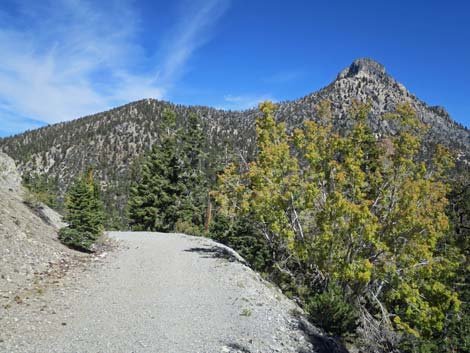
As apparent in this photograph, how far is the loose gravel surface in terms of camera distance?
7.04 m

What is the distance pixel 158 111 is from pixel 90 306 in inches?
6940

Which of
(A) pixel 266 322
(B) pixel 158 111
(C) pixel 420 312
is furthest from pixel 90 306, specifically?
(B) pixel 158 111

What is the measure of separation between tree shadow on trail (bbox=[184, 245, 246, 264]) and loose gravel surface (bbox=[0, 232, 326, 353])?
179 cm

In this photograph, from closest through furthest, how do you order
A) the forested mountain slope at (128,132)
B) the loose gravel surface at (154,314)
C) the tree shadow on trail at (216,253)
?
the loose gravel surface at (154,314), the tree shadow on trail at (216,253), the forested mountain slope at (128,132)

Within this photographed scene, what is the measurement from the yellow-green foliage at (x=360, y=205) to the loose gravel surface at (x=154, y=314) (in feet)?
8.67

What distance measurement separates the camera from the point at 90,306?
29.3 ft

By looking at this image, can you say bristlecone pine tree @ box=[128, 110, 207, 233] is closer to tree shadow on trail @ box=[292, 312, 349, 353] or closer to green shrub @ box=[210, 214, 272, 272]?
green shrub @ box=[210, 214, 272, 272]

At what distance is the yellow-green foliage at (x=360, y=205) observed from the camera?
11562 mm

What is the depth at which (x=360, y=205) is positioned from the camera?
37.6 ft

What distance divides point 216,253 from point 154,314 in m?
8.10

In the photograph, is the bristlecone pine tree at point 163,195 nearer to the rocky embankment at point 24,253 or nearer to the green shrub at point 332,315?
the rocky embankment at point 24,253

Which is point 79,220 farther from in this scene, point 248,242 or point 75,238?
point 248,242

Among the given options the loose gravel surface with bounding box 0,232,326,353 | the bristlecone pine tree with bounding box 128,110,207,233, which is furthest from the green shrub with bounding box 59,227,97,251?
the bristlecone pine tree with bounding box 128,110,207,233

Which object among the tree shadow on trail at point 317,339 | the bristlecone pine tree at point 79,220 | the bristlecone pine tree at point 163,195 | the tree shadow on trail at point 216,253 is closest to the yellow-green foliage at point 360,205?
the tree shadow on trail at point 317,339
